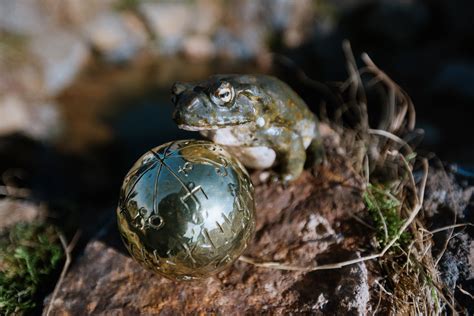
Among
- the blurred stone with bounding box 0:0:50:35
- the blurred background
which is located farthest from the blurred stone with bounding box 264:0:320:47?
the blurred stone with bounding box 0:0:50:35

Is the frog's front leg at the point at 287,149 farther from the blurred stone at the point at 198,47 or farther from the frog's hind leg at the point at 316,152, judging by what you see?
the blurred stone at the point at 198,47

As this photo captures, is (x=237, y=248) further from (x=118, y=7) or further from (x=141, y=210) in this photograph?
(x=118, y=7)

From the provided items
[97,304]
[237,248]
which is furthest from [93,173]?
[237,248]

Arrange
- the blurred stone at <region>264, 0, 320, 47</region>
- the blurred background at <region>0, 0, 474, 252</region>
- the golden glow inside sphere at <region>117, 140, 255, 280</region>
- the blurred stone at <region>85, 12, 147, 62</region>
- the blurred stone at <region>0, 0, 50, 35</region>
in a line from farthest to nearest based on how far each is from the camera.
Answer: the blurred stone at <region>264, 0, 320, 47</region> → the blurred stone at <region>85, 12, 147, 62</region> → the blurred stone at <region>0, 0, 50, 35</region> → the blurred background at <region>0, 0, 474, 252</region> → the golden glow inside sphere at <region>117, 140, 255, 280</region>

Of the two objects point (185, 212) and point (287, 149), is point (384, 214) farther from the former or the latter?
point (185, 212)

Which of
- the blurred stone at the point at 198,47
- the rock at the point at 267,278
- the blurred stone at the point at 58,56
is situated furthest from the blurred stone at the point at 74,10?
the rock at the point at 267,278

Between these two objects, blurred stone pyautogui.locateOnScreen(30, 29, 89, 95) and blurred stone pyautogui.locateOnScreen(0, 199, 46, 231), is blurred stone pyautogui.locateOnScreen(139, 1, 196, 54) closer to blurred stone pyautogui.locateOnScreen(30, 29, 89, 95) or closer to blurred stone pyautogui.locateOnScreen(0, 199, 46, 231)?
blurred stone pyautogui.locateOnScreen(30, 29, 89, 95)

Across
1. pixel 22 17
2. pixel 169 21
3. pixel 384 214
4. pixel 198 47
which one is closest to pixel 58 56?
pixel 22 17
